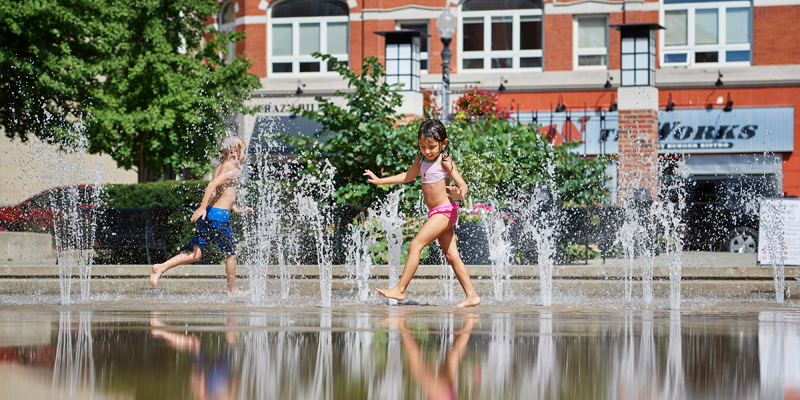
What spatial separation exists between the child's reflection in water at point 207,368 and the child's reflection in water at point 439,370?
0.80 m

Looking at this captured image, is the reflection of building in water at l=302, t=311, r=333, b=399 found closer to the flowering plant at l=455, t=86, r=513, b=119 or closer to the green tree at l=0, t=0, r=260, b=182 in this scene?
the green tree at l=0, t=0, r=260, b=182

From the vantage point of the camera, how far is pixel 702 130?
25516mm

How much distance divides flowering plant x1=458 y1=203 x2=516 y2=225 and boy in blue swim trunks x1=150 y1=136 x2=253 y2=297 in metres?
3.55

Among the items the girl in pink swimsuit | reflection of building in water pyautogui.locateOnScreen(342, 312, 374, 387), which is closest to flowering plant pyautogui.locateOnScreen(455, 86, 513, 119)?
the girl in pink swimsuit

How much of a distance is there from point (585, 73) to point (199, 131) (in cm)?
1095

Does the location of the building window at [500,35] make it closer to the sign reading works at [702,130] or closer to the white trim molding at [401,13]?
the white trim molding at [401,13]

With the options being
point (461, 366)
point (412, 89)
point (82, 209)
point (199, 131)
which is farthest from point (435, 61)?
point (461, 366)

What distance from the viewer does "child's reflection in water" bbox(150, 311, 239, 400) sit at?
3641 mm

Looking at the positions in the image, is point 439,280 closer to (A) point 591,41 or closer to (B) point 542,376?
(B) point 542,376

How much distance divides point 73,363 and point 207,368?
0.71 meters

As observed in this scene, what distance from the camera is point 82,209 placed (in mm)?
13625

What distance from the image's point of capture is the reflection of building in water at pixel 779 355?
3.90 meters

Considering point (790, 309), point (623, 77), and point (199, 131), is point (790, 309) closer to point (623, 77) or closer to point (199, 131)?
point (623, 77)

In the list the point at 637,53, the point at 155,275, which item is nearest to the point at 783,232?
the point at 637,53
